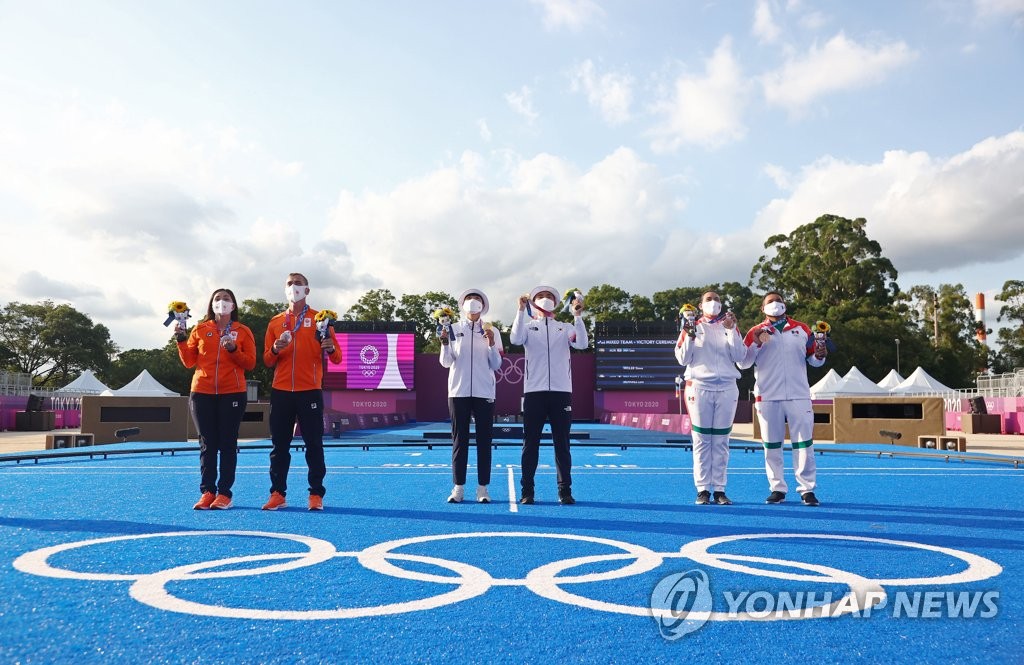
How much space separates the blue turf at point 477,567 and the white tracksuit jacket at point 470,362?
1074mm

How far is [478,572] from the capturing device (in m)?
3.69

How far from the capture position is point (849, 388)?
32.4 m

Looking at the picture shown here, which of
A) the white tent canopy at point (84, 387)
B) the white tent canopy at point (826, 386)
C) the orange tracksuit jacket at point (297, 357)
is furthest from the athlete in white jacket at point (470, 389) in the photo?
the white tent canopy at point (84, 387)

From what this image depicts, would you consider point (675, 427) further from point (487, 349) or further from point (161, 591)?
point (161, 591)

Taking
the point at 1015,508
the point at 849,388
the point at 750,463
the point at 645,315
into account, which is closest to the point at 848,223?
the point at 645,315

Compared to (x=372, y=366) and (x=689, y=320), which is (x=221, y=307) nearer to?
(x=689, y=320)

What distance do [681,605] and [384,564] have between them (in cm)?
165

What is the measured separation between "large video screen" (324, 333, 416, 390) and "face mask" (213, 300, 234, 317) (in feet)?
107

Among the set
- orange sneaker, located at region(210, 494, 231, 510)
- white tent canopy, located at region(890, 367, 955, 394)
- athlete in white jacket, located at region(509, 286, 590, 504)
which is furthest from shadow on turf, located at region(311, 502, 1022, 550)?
white tent canopy, located at region(890, 367, 955, 394)

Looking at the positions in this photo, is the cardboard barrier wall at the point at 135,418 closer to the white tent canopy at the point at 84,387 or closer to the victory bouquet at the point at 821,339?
the victory bouquet at the point at 821,339

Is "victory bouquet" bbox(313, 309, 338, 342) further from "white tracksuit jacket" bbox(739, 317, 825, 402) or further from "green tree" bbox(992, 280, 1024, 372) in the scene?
"green tree" bbox(992, 280, 1024, 372)

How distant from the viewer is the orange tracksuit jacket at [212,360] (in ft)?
20.2

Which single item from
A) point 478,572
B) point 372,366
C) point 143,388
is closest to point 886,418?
point 478,572

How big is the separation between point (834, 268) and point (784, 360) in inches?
2302
